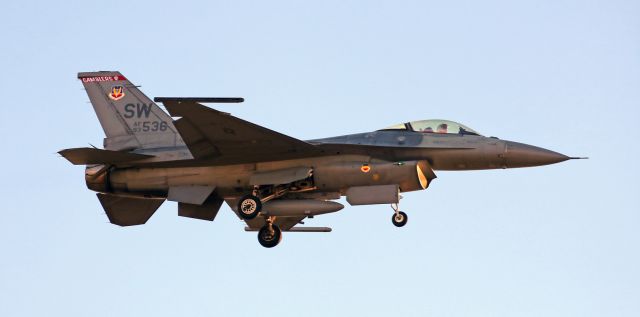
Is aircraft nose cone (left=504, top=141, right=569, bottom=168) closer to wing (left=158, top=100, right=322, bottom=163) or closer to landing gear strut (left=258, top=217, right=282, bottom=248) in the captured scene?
wing (left=158, top=100, right=322, bottom=163)

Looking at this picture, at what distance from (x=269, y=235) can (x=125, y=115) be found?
174 inches

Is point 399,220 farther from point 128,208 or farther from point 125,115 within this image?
point 125,115

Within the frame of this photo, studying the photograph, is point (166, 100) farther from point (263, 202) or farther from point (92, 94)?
point (92, 94)

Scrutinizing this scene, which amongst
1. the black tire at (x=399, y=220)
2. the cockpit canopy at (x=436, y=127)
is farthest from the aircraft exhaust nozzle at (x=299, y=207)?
the cockpit canopy at (x=436, y=127)

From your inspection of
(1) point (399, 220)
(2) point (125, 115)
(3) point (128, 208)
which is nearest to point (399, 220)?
(1) point (399, 220)

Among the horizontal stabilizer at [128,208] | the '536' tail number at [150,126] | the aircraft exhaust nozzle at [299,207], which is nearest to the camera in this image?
the aircraft exhaust nozzle at [299,207]

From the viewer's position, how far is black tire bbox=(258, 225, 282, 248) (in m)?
27.2

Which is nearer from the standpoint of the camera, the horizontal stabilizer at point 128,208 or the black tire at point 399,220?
the black tire at point 399,220

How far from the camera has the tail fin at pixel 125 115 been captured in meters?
27.7

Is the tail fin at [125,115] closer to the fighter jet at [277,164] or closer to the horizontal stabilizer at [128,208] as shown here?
the fighter jet at [277,164]

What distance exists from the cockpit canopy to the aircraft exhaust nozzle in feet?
7.07

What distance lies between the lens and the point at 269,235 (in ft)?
89.3

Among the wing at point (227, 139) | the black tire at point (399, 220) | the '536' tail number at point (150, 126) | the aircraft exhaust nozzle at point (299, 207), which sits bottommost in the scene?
the black tire at point (399, 220)

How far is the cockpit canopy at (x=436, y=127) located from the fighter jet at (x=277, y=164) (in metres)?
0.02
